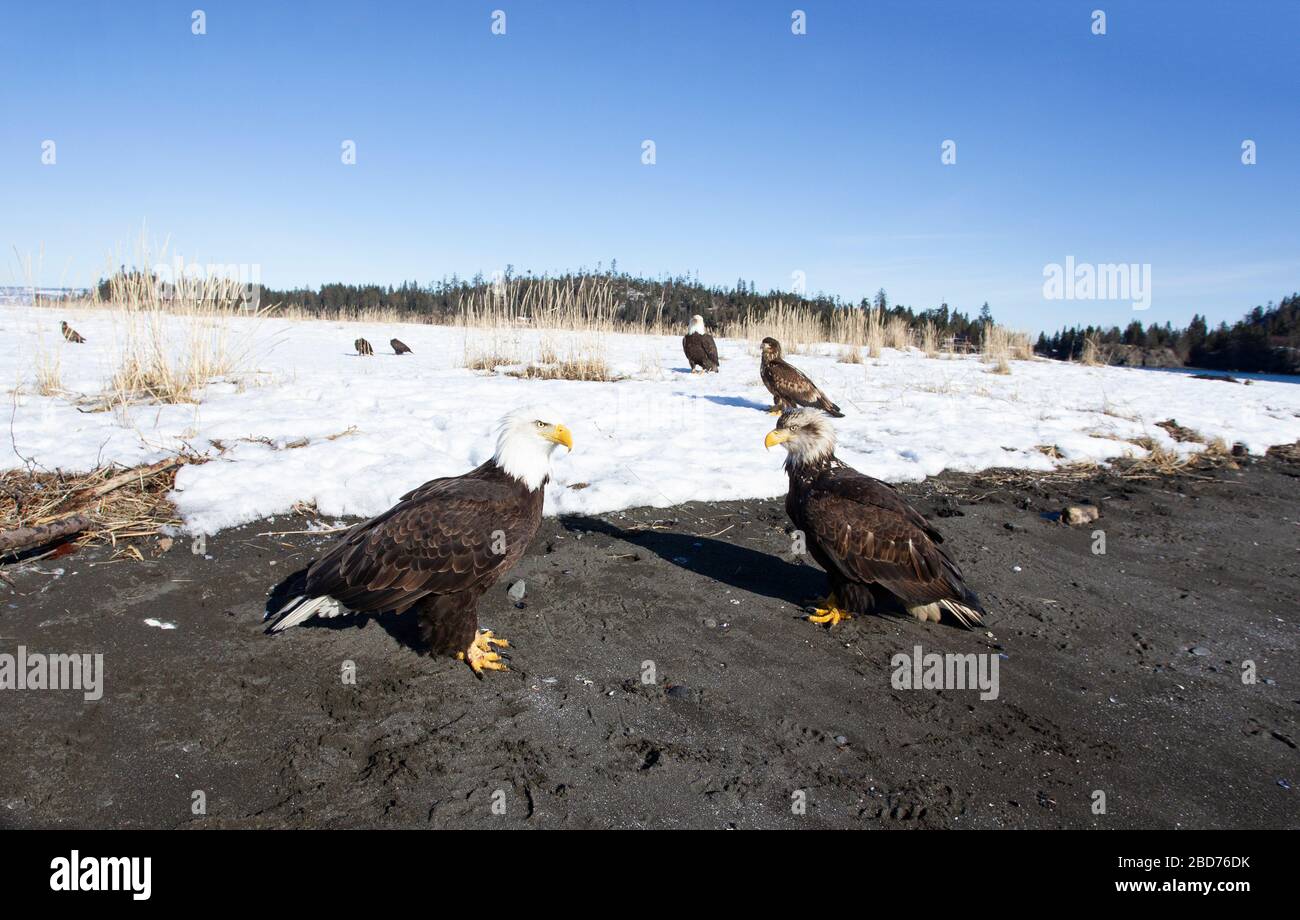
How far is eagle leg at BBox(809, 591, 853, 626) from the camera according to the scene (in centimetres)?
451

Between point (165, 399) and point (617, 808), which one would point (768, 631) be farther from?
point (165, 399)

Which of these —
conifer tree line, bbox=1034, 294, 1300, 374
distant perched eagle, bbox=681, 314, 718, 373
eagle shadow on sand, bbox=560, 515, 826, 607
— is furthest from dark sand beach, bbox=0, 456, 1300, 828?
conifer tree line, bbox=1034, 294, 1300, 374

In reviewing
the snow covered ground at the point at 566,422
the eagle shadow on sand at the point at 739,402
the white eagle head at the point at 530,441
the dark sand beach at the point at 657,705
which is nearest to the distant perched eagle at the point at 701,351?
the snow covered ground at the point at 566,422

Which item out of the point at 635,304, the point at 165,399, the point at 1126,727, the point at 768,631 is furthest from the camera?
the point at 635,304

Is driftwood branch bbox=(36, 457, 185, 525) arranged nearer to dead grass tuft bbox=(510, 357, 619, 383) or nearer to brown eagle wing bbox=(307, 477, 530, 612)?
brown eagle wing bbox=(307, 477, 530, 612)

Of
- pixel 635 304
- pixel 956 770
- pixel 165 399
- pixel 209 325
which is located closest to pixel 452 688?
pixel 956 770

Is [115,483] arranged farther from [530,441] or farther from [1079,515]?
[1079,515]

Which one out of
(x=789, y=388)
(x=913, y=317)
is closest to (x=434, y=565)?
(x=789, y=388)

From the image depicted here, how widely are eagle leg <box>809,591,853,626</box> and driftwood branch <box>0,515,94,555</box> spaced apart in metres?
5.54

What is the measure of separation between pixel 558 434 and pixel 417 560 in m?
1.18

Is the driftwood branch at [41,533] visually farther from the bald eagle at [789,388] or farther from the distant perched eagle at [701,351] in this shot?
the distant perched eagle at [701,351]

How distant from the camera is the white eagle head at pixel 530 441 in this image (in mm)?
4238
